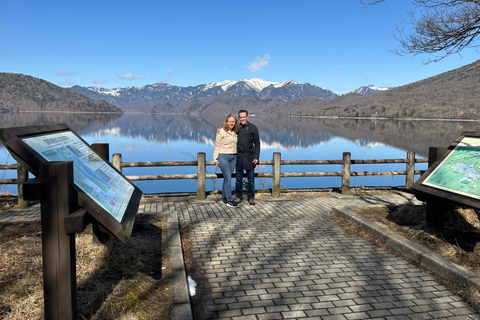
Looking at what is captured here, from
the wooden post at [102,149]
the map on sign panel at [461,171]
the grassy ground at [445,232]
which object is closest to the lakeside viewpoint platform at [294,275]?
the grassy ground at [445,232]

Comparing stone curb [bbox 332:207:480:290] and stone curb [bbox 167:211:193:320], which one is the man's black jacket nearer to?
stone curb [bbox 332:207:480:290]

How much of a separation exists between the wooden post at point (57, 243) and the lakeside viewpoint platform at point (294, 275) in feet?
3.48

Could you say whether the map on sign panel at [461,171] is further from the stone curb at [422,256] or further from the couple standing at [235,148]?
the couple standing at [235,148]

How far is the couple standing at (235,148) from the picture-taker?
7969mm

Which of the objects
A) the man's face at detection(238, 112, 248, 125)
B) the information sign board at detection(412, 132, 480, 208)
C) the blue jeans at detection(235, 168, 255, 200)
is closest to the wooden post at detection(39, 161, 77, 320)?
the information sign board at detection(412, 132, 480, 208)

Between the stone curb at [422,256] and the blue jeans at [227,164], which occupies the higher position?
the blue jeans at [227,164]

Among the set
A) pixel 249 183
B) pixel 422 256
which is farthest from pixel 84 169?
pixel 249 183

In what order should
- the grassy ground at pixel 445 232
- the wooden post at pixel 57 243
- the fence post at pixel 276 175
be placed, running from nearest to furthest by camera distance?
the wooden post at pixel 57 243 < the grassy ground at pixel 445 232 < the fence post at pixel 276 175

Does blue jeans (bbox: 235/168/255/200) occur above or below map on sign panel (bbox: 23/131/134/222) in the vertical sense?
below

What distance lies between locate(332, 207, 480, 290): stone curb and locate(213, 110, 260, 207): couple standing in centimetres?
252

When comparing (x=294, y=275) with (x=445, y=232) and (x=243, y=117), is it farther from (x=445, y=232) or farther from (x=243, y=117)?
(x=243, y=117)

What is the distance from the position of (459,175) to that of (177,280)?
4075 mm

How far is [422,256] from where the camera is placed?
16.3 feet

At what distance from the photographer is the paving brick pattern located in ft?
12.3
